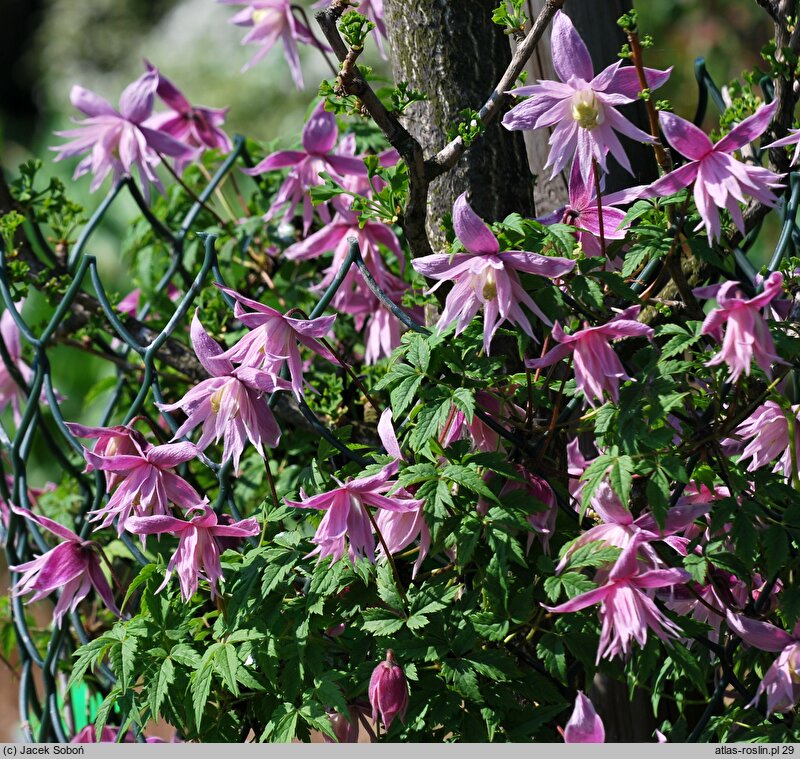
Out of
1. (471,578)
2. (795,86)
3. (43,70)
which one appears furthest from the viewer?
(43,70)

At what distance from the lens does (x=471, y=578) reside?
1.01 metres

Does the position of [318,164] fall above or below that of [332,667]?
above

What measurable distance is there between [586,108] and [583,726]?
1.77ft

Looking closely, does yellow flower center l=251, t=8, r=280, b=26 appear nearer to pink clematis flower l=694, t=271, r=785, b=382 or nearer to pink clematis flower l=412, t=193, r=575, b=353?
pink clematis flower l=412, t=193, r=575, b=353

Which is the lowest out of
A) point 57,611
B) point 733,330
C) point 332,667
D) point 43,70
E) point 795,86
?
point 332,667

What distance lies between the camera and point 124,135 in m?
1.37

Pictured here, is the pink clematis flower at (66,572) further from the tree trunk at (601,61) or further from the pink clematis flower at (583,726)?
the tree trunk at (601,61)

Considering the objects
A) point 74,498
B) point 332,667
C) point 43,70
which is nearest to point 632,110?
point 332,667

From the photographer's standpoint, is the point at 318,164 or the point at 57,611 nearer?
the point at 57,611

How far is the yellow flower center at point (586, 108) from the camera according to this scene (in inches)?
33.7

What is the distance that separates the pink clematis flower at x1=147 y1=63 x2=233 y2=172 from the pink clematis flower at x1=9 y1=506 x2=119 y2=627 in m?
0.81

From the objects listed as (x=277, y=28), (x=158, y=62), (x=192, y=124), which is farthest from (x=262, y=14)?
(x=158, y=62)

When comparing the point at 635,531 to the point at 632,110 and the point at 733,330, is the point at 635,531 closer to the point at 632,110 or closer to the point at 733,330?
the point at 733,330

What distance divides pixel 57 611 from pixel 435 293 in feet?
1.76
